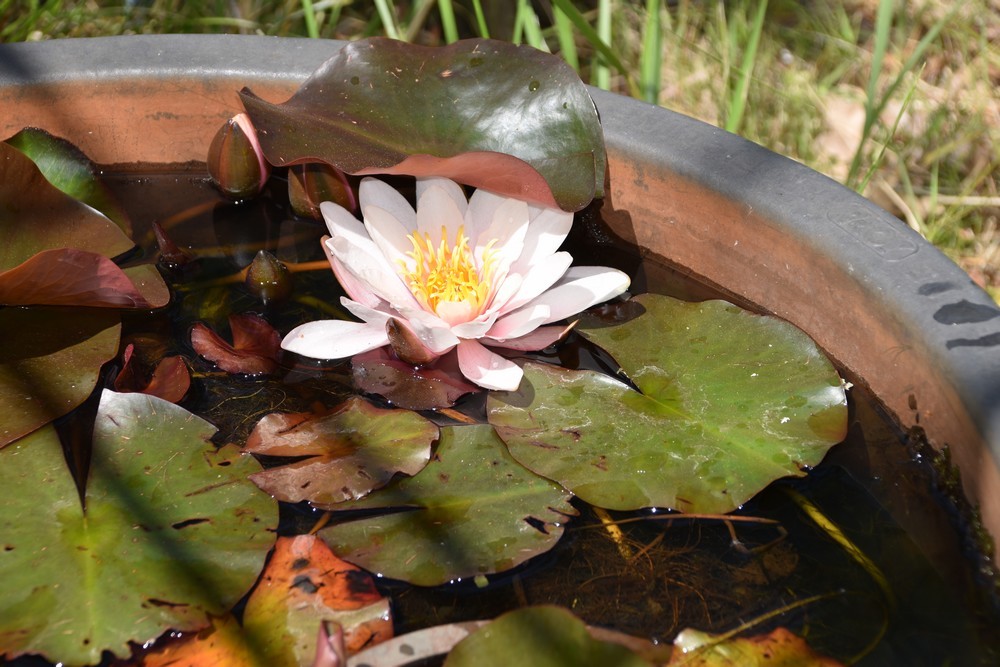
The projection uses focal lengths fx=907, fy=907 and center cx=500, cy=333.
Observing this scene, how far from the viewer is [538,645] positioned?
0.68 meters

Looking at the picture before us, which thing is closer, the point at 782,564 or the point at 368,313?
the point at 782,564

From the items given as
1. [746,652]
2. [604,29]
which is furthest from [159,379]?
[604,29]

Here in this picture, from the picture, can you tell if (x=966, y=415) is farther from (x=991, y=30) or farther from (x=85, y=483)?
(x=991, y=30)

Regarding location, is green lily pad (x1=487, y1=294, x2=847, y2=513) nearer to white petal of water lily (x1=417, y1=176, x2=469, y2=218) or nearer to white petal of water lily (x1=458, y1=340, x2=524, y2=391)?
white petal of water lily (x1=458, y1=340, x2=524, y2=391)

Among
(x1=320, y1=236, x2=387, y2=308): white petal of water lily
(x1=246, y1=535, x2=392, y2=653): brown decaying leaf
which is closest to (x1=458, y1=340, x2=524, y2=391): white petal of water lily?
(x1=320, y1=236, x2=387, y2=308): white petal of water lily

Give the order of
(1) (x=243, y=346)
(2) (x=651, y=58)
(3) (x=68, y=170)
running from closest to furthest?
(1) (x=243, y=346) < (3) (x=68, y=170) < (2) (x=651, y=58)

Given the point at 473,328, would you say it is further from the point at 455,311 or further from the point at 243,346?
the point at 243,346

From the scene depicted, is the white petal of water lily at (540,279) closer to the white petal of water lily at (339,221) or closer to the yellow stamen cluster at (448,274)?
the yellow stamen cluster at (448,274)

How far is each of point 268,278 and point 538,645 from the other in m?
0.60

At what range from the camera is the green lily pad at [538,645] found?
2.20 feet

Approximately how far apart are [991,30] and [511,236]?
1.54 meters

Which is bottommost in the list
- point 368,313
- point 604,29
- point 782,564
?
point 782,564

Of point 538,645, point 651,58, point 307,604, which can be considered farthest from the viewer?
point 651,58

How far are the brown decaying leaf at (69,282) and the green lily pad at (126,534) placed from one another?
0.15 meters
